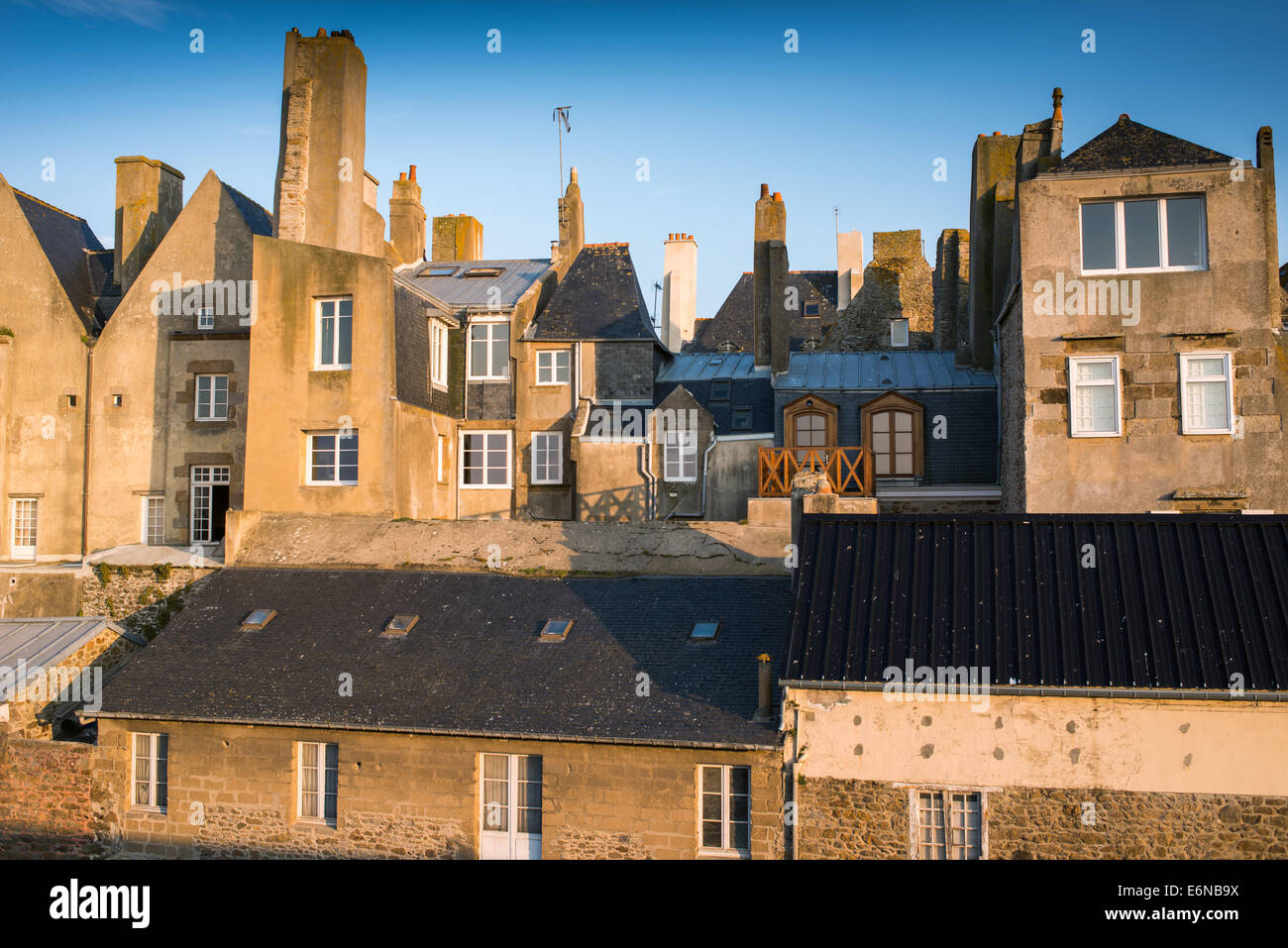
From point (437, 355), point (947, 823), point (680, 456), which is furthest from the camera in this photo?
point (437, 355)

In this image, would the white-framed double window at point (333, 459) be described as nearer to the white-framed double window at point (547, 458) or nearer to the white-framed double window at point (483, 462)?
the white-framed double window at point (483, 462)

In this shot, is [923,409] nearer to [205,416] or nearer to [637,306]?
[637,306]

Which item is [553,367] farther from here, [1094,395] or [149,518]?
[1094,395]

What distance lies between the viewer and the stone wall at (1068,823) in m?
11.9

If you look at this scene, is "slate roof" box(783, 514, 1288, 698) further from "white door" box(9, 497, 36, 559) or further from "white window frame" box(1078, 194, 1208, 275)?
"white door" box(9, 497, 36, 559)

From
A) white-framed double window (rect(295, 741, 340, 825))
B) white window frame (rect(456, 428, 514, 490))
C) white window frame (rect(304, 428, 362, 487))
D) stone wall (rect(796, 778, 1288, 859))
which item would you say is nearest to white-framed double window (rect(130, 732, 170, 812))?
white-framed double window (rect(295, 741, 340, 825))

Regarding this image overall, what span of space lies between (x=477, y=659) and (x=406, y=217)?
19.8 m

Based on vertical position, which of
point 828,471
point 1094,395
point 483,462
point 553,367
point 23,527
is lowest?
point 23,527

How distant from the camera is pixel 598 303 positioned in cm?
2788

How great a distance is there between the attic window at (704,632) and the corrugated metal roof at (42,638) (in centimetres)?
997

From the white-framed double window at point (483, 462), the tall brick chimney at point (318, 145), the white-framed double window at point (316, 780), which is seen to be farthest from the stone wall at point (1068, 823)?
the tall brick chimney at point (318, 145)

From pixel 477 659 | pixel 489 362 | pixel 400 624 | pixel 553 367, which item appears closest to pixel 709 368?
pixel 553 367

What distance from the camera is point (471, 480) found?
26828mm

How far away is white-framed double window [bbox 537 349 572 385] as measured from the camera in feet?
89.1
